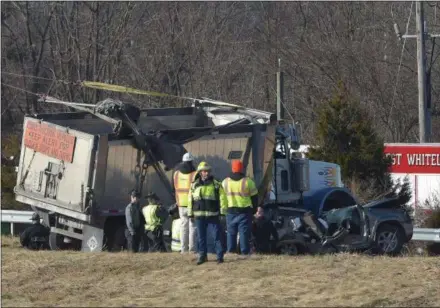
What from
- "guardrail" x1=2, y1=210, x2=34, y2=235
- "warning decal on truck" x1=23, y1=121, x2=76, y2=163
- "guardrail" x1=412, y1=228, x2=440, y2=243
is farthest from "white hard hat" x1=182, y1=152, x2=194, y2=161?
Result: "guardrail" x1=2, y1=210, x2=34, y2=235

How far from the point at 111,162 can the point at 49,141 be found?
4.14 ft

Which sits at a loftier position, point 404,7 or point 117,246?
point 404,7

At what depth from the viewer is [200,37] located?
4328 cm

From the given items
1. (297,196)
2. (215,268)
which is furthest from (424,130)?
(215,268)

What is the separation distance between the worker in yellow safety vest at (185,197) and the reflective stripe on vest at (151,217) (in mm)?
605

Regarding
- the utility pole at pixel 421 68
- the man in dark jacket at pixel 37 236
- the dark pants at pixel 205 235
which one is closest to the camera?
the dark pants at pixel 205 235

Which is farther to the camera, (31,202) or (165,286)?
(31,202)

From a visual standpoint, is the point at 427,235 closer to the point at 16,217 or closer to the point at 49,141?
the point at 49,141

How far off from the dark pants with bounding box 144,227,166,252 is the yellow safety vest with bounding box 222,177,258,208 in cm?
181

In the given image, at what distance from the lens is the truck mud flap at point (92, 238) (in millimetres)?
17750

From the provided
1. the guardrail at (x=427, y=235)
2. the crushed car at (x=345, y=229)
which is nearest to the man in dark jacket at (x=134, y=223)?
the crushed car at (x=345, y=229)

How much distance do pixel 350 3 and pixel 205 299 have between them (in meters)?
33.2

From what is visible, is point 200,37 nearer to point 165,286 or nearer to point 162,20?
point 162,20

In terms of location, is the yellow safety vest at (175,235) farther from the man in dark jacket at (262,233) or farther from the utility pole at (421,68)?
the utility pole at (421,68)
